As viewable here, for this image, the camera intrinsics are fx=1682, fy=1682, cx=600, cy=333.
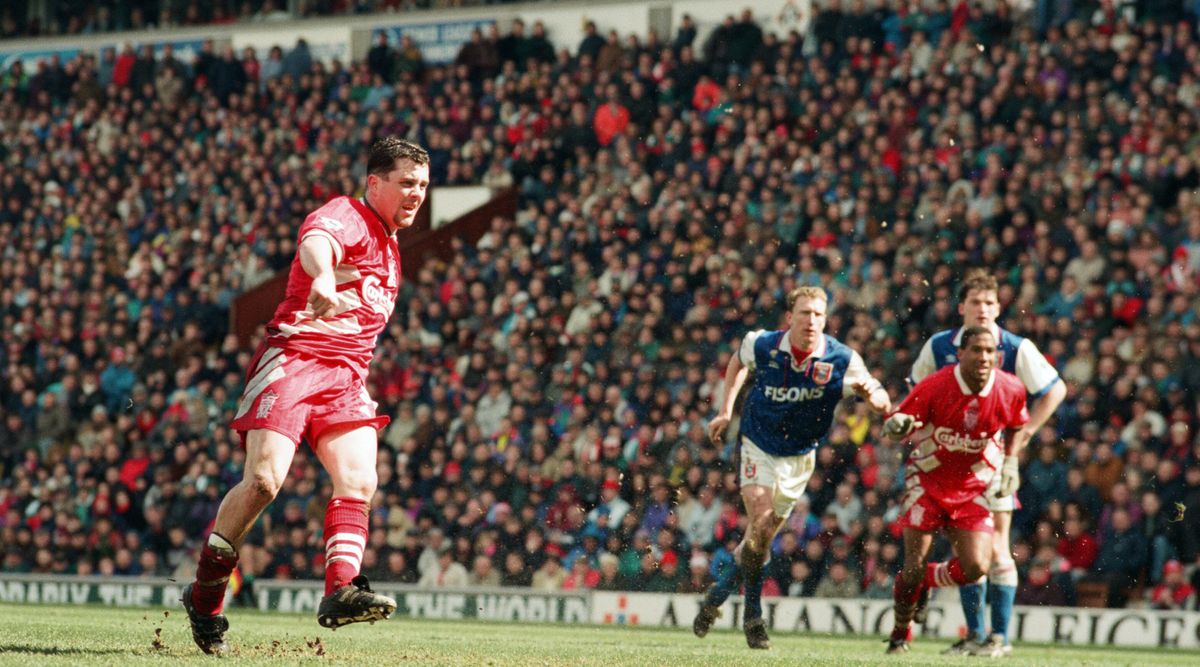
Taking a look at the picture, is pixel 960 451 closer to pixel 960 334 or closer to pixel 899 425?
pixel 899 425

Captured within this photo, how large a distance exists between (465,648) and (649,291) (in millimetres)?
9890

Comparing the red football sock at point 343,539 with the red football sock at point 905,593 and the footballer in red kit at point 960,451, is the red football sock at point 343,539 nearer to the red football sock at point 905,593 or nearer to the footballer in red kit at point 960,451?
the footballer in red kit at point 960,451

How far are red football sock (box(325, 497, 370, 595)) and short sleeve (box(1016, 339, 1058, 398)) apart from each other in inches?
201

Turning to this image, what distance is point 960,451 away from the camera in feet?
33.8

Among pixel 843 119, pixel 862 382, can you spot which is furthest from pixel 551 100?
pixel 862 382

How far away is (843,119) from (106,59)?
14.8m

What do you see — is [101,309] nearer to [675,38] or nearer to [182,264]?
[182,264]

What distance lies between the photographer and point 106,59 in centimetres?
2867

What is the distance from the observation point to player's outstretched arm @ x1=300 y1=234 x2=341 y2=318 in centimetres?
689

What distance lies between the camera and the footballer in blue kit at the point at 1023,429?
10.6 meters

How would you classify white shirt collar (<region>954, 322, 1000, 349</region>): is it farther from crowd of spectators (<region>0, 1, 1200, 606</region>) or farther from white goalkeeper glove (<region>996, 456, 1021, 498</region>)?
crowd of spectators (<region>0, 1, 1200, 606</region>)

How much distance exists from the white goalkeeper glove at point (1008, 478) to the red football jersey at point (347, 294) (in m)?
4.78

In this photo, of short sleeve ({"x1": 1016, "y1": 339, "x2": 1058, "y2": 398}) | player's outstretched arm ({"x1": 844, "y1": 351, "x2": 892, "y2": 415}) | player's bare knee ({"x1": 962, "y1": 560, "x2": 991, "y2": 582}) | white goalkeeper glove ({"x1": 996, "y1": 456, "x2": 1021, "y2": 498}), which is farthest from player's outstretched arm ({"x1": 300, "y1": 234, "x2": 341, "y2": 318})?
short sleeve ({"x1": 1016, "y1": 339, "x2": 1058, "y2": 398})

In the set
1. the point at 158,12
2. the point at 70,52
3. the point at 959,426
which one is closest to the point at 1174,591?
the point at 959,426
